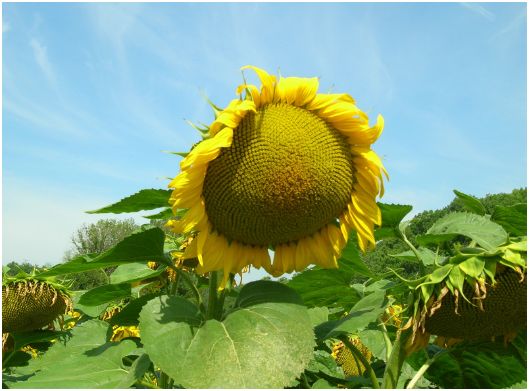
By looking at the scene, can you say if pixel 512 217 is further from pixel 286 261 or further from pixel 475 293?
pixel 286 261

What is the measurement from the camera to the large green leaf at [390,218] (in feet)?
7.47

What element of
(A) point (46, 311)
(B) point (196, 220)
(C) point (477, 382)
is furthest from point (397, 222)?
(A) point (46, 311)

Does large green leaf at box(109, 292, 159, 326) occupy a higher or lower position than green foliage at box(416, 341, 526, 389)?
higher

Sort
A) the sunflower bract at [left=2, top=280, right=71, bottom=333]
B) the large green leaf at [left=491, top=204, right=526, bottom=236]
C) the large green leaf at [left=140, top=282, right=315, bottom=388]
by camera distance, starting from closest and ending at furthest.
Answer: the large green leaf at [left=140, top=282, right=315, bottom=388], the large green leaf at [left=491, top=204, right=526, bottom=236], the sunflower bract at [left=2, top=280, right=71, bottom=333]

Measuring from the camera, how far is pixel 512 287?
1882 mm

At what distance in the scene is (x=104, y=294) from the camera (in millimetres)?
2625

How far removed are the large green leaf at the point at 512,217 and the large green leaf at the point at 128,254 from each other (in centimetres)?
141

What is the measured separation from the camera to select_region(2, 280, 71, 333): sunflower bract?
368 cm

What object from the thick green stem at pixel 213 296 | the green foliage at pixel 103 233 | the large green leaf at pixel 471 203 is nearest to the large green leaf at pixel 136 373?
the thick green stem at pixel 213 296

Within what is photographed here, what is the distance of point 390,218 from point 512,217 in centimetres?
55

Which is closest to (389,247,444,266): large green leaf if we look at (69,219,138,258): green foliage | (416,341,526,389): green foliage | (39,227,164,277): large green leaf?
(416,341,526,389): green foliage

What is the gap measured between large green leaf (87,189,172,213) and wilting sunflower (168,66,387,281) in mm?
81

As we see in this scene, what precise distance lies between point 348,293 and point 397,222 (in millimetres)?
432

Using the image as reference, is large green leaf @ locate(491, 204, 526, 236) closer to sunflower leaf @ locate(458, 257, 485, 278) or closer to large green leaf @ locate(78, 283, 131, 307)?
sunflower leaf @ locate(458, 257, 485, 278)
